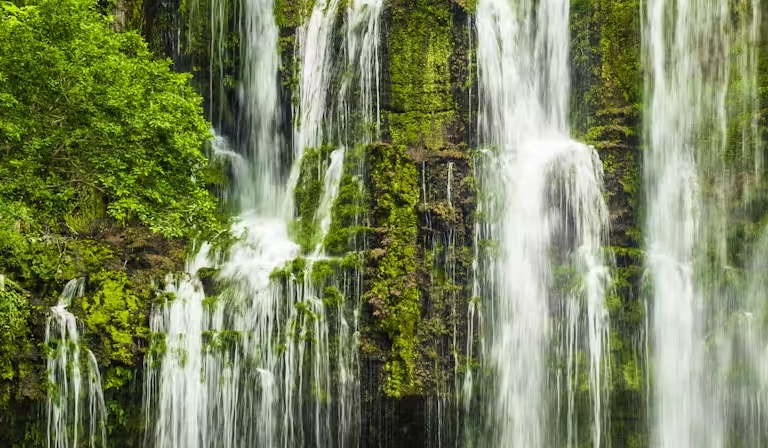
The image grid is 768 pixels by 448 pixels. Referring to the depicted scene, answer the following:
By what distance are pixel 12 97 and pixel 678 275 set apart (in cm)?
1149

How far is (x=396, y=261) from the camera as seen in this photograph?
44.8 feet

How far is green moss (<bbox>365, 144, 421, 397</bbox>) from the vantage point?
13250 mm

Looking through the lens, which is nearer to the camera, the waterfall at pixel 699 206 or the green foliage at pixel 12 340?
the green foliage at pixel 12 340

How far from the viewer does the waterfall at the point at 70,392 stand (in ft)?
39.3

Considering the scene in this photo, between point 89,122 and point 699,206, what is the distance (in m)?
11.0

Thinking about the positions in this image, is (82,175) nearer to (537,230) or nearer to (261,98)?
(261,98)

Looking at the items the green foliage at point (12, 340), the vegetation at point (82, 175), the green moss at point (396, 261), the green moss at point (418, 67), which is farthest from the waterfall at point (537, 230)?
the green foliage at point (12, 340)

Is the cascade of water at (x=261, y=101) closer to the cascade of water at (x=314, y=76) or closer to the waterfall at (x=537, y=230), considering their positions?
the cascade of water at (x=314, y=76)

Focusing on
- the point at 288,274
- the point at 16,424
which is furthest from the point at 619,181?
the point at 16,424

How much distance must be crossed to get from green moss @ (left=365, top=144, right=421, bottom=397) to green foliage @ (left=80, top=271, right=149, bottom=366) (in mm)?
3907

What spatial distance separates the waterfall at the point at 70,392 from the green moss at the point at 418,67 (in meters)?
7.52

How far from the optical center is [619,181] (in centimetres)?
1499

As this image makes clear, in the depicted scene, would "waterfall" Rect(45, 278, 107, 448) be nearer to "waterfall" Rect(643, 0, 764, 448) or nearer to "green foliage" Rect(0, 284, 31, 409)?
"green foliage" Rect(0, 284, 31, 409)

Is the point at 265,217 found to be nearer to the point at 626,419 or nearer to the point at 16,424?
the point at 16,424
